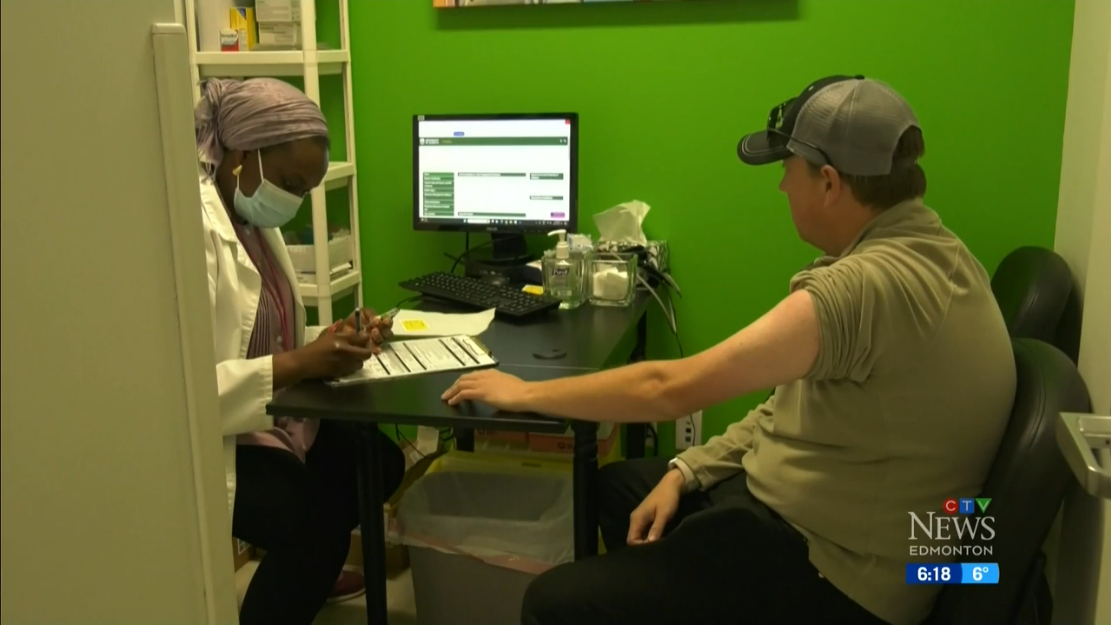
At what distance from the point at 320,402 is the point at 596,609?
607 mm

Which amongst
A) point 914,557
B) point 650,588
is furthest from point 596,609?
point 914,557

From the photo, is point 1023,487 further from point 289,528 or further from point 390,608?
point 390,608

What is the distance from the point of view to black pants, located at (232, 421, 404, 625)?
6.12 ft

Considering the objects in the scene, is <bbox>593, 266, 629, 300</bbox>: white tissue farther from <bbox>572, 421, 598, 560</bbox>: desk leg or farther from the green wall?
<bbox>572, 421, 598, 560</bbox>: desk leg

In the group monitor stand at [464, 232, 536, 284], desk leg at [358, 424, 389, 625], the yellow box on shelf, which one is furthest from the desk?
the yellow box on shelf

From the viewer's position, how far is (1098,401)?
1.53 m

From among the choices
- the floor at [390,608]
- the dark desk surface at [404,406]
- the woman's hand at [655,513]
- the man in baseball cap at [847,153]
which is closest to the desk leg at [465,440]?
the floor at [390,608]

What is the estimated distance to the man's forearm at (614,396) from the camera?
1.50 metres

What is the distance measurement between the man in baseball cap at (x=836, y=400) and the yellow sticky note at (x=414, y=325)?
56 centimetres

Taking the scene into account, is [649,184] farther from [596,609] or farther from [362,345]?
[596,609]

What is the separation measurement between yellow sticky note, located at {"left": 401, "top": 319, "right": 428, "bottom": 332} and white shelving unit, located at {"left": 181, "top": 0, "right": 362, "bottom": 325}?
562mm

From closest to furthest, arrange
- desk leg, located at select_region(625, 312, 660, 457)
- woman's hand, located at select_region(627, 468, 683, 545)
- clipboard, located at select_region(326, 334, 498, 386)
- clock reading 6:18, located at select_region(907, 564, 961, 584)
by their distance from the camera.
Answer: clock reading 6:18, located at select_region(907, 564, 961, 584), woman's hand, located at select_region(627, 468, 683, 545), clipboard, located at select_region(326, 334, 498, 386), desk leg, located at select_region(625, 312, 660, 457)

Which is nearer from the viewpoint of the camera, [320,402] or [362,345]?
[320,402]

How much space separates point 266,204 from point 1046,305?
1.63 metres
